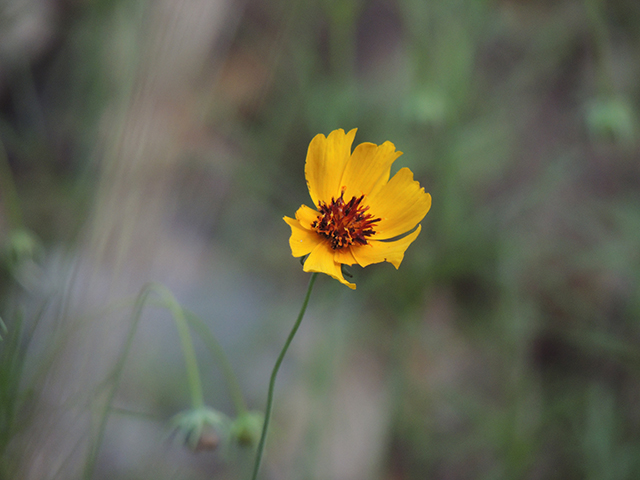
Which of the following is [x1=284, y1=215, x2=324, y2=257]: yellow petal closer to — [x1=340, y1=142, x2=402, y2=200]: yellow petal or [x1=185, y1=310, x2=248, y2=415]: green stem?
[x1=340, y1=142, x2=402, y2=200]: yellow petal

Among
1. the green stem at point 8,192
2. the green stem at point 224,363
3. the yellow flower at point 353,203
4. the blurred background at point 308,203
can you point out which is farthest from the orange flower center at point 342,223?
the green stem at point 8,192

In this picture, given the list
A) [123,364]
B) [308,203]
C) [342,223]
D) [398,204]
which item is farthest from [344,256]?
[308,203]

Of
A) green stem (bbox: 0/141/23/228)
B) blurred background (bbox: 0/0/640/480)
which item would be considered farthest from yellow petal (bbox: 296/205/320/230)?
green stem (bbox: 0/141/23/228)

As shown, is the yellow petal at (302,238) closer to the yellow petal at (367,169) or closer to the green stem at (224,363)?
the yellow petal at (367,169)

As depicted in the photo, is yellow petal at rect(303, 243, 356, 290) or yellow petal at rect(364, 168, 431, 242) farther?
yellow petal at rect(364, 168, 431, 242)

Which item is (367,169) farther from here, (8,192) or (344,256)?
(8,192)

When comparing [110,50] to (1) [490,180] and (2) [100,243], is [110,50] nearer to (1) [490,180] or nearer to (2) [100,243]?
(2) [100,243]

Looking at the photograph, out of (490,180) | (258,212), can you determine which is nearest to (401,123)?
(490,180)
